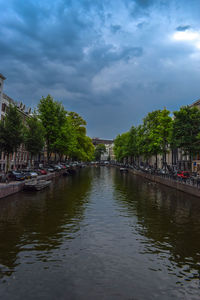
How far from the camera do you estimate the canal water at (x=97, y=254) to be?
9203 millimetres

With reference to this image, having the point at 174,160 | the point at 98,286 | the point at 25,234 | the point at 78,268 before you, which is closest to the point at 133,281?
the point at 98,286

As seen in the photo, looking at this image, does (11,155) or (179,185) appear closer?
(179,185)

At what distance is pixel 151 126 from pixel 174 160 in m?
21.1

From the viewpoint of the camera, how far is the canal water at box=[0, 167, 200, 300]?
920 centimetres

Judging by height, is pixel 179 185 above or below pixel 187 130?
below

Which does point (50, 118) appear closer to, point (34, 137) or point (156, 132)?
point (34, 137)

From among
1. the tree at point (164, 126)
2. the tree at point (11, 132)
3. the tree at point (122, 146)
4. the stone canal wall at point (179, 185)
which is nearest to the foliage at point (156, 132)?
the tree at point (164, 126)

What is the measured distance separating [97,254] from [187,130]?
38.7 m

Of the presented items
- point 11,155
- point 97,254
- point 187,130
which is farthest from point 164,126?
point 97,254

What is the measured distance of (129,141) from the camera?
106 meters

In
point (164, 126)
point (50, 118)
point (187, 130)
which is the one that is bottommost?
point (187, 130)

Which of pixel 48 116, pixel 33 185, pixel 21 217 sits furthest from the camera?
pixel 48 116

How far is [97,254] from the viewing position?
12.5 meters

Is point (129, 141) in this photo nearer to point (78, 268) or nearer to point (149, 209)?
point (149, 209)
